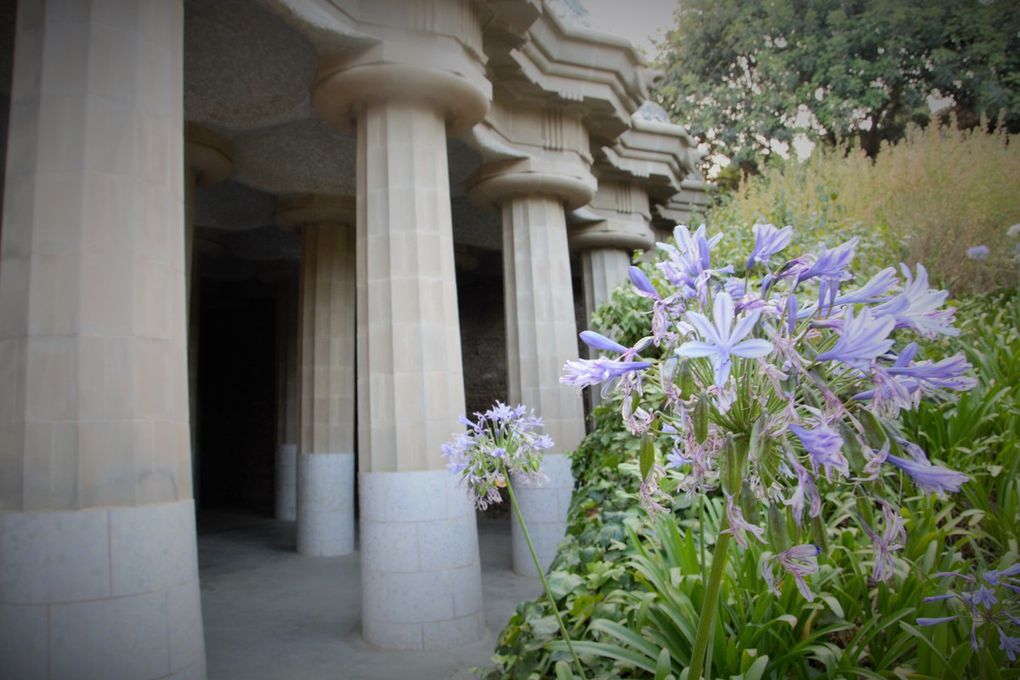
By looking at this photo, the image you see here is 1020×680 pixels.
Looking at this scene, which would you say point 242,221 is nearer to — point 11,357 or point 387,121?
point 387,121

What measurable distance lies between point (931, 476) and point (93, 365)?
3.98 metres

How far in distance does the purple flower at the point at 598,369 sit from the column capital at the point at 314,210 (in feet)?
31.8

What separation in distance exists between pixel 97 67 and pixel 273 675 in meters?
4.60

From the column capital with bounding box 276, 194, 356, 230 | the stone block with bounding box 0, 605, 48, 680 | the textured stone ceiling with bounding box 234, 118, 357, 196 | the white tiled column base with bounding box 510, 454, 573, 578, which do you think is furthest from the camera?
the column capital with bounding box 276, 194, 356, 230

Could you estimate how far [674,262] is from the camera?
1.41 metres

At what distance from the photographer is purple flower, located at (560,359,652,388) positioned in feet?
4.40

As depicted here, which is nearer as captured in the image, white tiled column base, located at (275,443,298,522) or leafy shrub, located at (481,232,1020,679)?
leafy shrub, located at (481,232,1020,679)

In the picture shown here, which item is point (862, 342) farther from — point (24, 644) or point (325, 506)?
point (325, 506)

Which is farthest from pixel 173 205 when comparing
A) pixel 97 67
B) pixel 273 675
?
pixel 273 675

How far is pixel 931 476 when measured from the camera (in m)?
1.13

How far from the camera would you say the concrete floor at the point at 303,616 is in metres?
5.58

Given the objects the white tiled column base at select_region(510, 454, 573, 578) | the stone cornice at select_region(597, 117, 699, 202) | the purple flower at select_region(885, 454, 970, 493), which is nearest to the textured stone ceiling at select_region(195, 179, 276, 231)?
the stone cornice at select_region(597, 117, 699, 202)

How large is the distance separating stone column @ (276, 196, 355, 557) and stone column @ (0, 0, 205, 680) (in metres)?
6.50

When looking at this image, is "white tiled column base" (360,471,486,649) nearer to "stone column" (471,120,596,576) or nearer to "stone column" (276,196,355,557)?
"stone column" (471,120,596,576)
